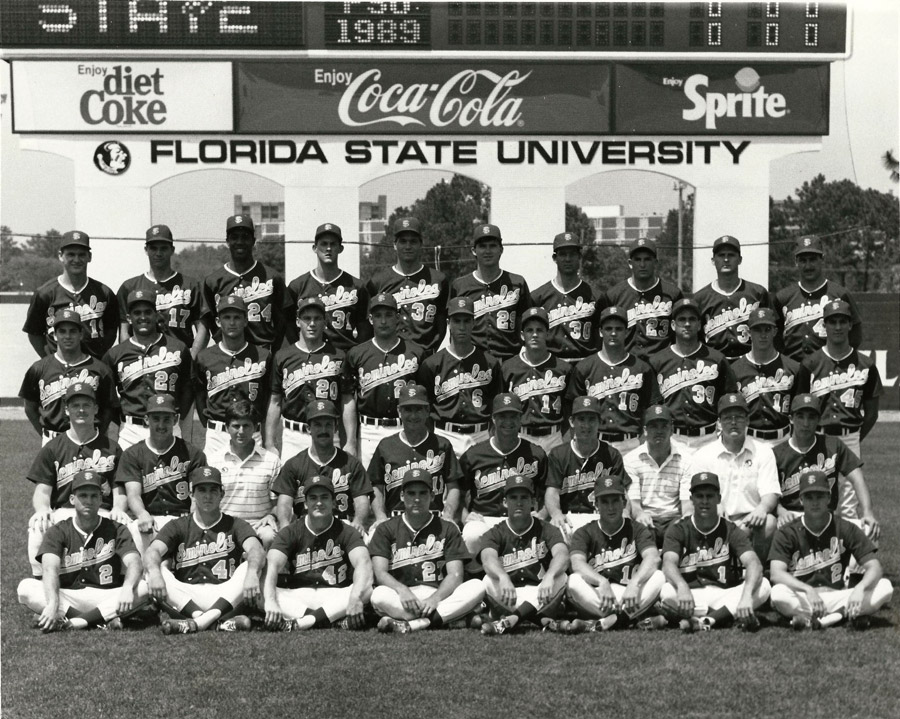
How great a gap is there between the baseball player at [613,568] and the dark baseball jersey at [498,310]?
65.0 inches

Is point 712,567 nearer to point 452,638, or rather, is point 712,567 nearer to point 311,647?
point 452,638

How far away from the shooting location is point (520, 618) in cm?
704

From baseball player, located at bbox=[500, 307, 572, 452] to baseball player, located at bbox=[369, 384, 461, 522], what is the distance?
0.72 metres

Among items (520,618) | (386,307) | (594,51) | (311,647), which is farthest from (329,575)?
(594,51)

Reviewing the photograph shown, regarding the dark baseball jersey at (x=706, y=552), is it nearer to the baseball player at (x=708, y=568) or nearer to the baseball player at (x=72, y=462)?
the baseball player at (x=708, y=568)

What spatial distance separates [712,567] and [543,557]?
1052 millimetres

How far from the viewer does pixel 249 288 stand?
28.0ft

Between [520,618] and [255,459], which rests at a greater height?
[255,459]

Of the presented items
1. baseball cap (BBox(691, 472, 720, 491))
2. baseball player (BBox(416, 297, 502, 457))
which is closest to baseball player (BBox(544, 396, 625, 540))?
baseball cap (BBox(691, 472, 720, 491))

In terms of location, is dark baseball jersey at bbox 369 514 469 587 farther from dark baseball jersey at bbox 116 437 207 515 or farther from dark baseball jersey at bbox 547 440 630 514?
dark baseball jersey at bbox 116 437 207 515

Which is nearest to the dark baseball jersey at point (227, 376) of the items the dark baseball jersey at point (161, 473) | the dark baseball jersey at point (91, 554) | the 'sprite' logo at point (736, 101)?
the dark baseball jersey at point (161, 473)

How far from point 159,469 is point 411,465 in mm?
1661

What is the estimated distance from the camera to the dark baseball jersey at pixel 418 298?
8.68 metres

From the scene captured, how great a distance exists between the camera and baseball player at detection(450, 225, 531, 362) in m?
8.54
